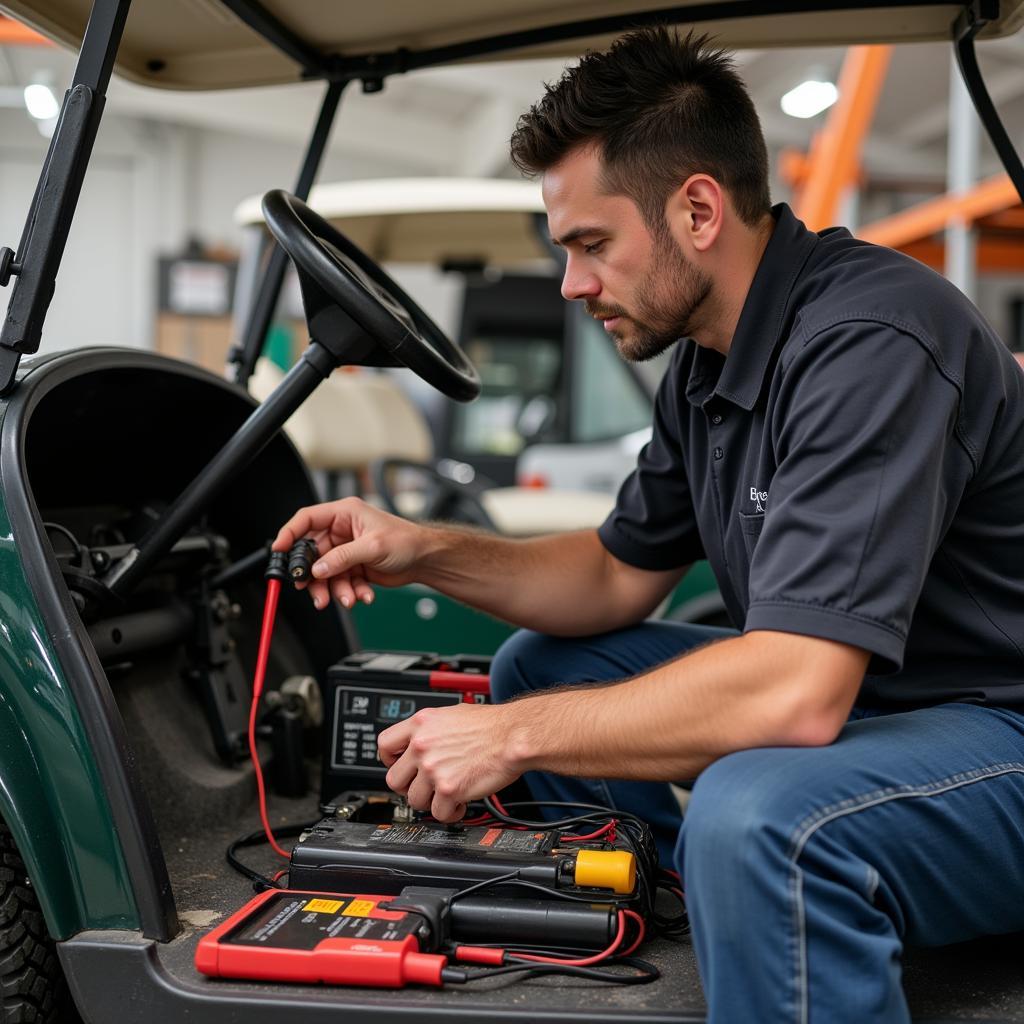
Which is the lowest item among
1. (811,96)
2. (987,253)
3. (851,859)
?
(851,859)

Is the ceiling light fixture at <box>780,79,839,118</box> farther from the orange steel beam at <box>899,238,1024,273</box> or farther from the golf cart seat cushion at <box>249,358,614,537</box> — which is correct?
the golf cart seat cushion at <box>249,358,614,537</box>

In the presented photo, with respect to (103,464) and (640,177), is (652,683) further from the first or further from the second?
(103,464)

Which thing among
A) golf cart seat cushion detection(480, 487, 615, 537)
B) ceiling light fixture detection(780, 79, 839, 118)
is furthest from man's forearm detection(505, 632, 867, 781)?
ceiling light fixture detection(780, 79, 839, 118)

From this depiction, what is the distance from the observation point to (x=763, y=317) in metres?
1.51

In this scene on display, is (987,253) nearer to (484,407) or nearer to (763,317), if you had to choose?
(484,407)

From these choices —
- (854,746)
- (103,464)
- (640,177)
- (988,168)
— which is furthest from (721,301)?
(988,168)

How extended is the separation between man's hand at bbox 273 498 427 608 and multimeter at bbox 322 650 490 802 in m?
0.15

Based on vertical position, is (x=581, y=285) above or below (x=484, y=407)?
above

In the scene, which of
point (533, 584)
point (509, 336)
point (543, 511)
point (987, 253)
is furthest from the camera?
point (987, 253)

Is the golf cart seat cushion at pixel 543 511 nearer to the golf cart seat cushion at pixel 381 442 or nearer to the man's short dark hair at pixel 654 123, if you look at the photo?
the golf cart seat cushion at pixel 381 442

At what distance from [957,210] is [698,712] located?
17.1 ft

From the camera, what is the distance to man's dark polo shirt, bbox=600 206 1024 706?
3.90ft

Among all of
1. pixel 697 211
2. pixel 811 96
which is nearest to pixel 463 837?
pixel 697 211

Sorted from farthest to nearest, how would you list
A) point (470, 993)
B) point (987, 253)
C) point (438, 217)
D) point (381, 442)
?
point (987, 253) < point (381, 442) < point (438, 217) < point (470, 993)
